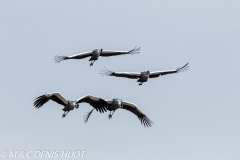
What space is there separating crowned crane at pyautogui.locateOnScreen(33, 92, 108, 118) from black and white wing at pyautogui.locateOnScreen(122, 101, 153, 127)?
10.1 feet

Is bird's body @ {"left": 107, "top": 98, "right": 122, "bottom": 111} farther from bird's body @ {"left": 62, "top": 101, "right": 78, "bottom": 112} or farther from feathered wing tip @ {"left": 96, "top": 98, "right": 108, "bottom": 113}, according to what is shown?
bird's body @ {"left": 62, "top": 101, "right": 78, "bottom": 112}

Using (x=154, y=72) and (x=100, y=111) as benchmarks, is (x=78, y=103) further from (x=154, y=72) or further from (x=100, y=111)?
(x=154, y=72)

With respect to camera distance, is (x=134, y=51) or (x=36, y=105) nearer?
(x=36, y=105)

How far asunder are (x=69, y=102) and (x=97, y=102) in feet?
11.1


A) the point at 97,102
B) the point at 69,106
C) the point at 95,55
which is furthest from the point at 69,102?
the point at 95,55

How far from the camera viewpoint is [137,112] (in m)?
90.1

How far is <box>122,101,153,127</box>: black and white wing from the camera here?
293ft

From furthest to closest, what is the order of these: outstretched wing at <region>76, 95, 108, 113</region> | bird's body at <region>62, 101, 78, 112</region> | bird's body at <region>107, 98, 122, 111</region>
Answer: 1. bird's body at <region>107, 98, 122, 111</region>
2. outstretched wing at <region>76, 95, 108, 113</region>
3. bird's body at <region>62, 101, 78, 112</region>

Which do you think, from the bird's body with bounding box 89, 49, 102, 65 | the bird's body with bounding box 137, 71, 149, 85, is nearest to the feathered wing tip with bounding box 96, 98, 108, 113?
the bird's body with bounding box 137, 71, 149, 85

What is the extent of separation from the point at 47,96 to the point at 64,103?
1461 mm

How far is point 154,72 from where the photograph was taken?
89.8 meters

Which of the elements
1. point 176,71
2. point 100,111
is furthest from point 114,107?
point 176,71

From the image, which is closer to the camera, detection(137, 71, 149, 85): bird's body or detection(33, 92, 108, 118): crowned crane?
detection(33, 92, 108, 118): crowned crane

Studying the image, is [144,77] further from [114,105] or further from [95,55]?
[95,55]
